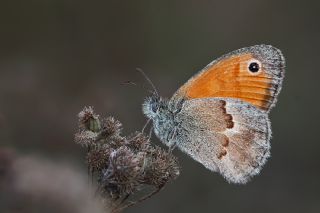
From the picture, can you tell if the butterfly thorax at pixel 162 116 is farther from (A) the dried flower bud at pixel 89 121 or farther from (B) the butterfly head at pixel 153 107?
(A) the dried flower bud at pixel 89 121

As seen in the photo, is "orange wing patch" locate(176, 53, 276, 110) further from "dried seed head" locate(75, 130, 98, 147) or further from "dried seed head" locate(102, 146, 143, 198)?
"dried seed head" locate(75, 130, 98, 147)

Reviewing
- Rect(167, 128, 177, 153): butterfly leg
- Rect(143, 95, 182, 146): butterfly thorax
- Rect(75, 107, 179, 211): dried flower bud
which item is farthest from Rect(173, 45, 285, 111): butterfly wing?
Rect(75, 107, 179, 211): dried flower bud

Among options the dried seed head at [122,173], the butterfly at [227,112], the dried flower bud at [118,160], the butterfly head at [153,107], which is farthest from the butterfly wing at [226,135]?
the dried seed head at [122,173]

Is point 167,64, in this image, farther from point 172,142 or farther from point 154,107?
point 172,142

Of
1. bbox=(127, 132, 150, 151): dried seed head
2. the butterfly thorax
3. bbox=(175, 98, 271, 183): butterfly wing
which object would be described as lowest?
bbox=(175, 98, 271, 183): butterfly wing

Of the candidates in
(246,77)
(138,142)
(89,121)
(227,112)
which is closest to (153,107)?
(227,112)

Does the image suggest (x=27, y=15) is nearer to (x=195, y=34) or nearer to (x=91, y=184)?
(x=195, y=34)
